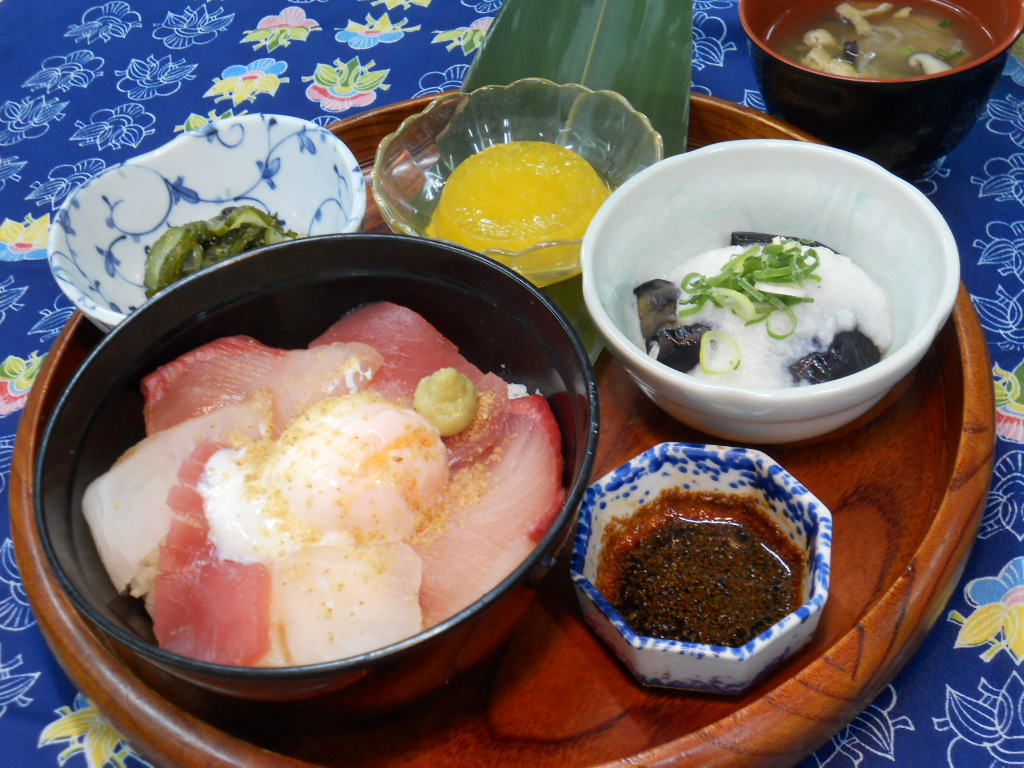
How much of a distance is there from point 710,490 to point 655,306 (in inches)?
15.7

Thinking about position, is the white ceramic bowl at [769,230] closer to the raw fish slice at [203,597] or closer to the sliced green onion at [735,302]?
the sliced green onion at [735,302]

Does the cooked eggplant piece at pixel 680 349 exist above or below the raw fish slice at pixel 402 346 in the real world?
below

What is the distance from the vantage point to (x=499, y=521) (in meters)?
1.17

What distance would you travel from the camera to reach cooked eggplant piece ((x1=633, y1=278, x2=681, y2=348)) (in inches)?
61.5

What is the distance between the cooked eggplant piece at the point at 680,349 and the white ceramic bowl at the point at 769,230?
8 cm

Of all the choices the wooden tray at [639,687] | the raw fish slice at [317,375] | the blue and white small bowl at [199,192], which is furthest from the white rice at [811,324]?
the blue and white small bowl at [199,192]

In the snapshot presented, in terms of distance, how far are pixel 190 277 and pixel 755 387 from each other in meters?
0.95

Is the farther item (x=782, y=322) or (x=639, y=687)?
(x=782, y=322)

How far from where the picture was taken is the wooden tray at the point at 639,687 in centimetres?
107

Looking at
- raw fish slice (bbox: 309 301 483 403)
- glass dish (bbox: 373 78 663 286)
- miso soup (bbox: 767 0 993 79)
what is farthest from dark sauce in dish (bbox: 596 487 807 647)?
miso soup (bbox: 767 0 993 79)

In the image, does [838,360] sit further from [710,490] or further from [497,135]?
[497,135]

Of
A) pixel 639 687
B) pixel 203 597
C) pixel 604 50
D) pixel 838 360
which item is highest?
pixel 604 50

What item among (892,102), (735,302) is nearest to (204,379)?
(735,302)

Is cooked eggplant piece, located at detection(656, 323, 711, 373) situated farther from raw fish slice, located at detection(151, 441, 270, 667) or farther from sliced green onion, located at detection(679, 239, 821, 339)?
raw fish slice, located at detection(151, 441, 270, 667)
